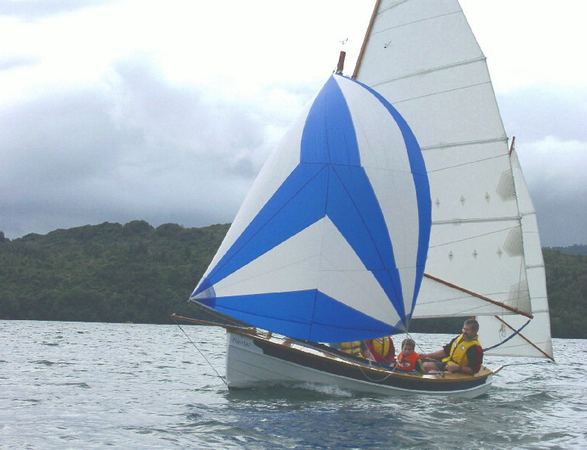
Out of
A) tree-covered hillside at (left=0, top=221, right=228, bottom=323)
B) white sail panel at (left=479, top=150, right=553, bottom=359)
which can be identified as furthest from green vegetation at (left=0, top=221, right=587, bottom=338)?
white sail panel at (left=479, top=150, right=553, bottom=359)

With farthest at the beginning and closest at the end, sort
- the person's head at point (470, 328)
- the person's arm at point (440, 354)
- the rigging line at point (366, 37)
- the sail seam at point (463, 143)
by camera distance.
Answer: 1. the rigging line at point (366, 37)
2. the sail seam at point (463, 143)
3. the person's arm at point (440, 354)
4. the person's head at point (470, 328)

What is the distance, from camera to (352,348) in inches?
705

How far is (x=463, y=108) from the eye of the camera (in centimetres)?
1988

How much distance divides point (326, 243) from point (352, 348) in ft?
10.8

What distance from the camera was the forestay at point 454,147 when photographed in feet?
65.1

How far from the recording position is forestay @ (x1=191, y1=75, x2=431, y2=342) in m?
15.3

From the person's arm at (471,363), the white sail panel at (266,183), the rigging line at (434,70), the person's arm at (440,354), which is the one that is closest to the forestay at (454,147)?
the rigging line at (434,70)

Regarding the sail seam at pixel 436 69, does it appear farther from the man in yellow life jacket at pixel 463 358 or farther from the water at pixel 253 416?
the water at pixel 253 416

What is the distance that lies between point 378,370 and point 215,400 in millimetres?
3028

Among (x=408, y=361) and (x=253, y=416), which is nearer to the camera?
(x=253, y=416)

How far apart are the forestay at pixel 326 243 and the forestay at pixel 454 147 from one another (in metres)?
4.05

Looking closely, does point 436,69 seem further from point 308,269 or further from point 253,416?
point 253,416

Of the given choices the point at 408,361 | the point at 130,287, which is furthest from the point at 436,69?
the point at 130,287

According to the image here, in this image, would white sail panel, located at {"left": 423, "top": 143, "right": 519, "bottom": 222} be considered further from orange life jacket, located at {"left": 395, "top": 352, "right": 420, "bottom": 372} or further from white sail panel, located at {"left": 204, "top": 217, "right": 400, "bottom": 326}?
white sail panel, located at {"left": 204, "top": 217, "right": 400, "bottom": 326}
